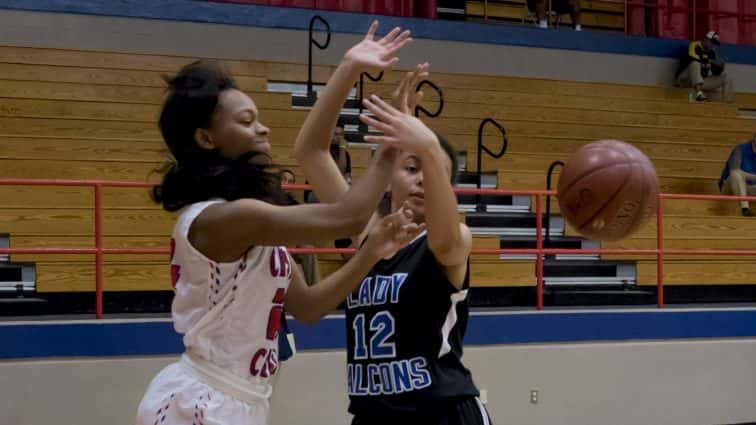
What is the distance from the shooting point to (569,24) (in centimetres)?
1312

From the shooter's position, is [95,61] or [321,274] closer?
[321,274]

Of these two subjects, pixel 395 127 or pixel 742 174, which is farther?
pixel 742 174

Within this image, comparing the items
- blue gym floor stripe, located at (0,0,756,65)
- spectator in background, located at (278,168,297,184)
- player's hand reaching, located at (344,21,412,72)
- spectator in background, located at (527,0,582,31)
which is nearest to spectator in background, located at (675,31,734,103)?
blue gym floor stripe, located at (0,0,756,65)

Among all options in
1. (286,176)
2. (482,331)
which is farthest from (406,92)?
(286,176)

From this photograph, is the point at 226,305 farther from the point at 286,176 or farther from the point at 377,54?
the point at 286,176

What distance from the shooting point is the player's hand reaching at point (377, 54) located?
2.59m

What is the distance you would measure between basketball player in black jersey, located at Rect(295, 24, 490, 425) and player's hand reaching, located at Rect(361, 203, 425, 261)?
0.23 m

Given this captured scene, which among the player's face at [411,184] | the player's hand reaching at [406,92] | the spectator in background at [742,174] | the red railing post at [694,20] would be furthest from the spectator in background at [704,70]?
the player's hand reaching at [406,92]

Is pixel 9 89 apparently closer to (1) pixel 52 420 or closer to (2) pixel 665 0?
(1) pixel 52 420

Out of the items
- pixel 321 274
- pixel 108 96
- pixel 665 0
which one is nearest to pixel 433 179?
pixel 321 274

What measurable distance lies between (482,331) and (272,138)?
126 inches

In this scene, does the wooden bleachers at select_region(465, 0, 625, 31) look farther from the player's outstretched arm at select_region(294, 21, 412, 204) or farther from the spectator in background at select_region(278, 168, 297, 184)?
the player's outstretched arm at select_region(294, 21, 412, 204)

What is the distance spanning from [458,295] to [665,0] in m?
11.7

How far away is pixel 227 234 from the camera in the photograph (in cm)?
241
